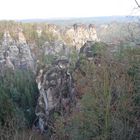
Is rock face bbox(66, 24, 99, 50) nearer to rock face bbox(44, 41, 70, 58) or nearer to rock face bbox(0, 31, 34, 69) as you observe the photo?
rock face bbox(44, 41, 70, 58)

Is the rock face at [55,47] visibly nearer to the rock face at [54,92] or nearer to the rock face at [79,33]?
the rock face at [79,33]

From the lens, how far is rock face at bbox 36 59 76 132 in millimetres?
23125

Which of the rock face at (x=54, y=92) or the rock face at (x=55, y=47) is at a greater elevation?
the rock face at (x=54, y=92)

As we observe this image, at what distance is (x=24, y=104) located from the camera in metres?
37.7

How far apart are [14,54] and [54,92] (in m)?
58.6

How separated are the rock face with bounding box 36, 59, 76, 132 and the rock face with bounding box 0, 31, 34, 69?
48.8 m

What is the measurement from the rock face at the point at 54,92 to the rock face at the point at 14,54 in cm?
4883

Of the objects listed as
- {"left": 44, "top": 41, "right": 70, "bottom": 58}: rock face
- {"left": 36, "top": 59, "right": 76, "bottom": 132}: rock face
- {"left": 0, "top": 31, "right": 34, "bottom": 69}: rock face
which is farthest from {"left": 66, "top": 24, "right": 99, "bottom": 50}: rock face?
{"left": 36, "top": 59, "right": 76, "bottom": 132}: rock face

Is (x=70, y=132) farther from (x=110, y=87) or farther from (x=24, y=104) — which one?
(x=24, y=104)

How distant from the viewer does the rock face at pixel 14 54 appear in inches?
3081

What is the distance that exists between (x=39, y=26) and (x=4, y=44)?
72.9ft

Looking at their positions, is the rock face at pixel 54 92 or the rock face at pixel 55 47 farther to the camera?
the rock face at pixel 55 47

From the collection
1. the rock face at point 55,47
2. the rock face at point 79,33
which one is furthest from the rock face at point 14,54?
the rock face at point 79,33

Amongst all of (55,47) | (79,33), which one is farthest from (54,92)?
(79,33)
